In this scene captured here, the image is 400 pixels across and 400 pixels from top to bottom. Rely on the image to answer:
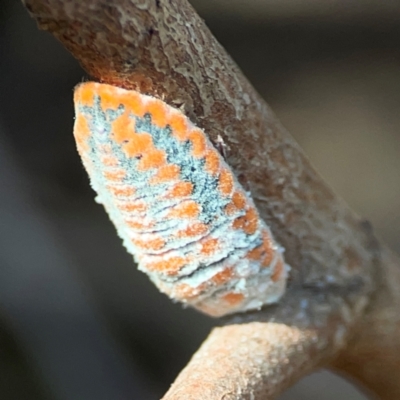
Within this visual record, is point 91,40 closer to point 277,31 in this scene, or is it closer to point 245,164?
point 245,164

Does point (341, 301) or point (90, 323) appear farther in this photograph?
point (90, 323)

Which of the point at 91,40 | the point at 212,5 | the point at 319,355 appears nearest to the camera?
the point at 91,40

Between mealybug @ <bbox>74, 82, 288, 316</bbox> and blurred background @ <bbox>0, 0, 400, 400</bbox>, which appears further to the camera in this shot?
blurred background @ <bbox>0, 0, 400, 400</bbox>

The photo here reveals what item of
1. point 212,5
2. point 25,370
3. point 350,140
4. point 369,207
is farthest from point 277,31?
point 25,370

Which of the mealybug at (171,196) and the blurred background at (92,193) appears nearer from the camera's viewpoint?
the mealybug at (171,196)
